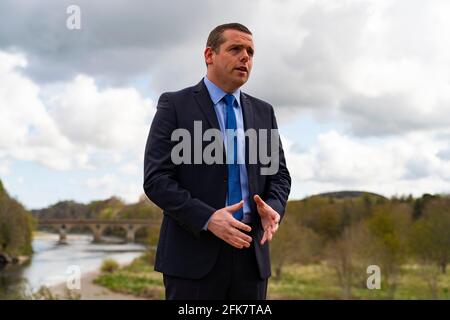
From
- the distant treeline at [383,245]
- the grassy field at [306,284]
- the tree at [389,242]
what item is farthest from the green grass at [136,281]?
the tree at [389,242]

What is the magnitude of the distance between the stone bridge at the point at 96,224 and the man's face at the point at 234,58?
63.7 m

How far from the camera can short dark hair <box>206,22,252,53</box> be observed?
2.82m

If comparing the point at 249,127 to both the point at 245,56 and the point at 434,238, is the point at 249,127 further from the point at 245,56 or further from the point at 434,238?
the point at 434,238

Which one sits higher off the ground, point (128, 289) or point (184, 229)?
point (184, 229)

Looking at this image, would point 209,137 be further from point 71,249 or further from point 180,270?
point 71,249

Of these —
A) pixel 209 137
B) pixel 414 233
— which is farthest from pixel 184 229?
pixel 414 233

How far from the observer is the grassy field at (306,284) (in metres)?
39.6

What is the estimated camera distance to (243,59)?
2799 mm

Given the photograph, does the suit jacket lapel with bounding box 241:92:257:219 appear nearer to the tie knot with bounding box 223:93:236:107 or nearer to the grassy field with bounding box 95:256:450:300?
the tie knot with bounding box 223:93:236:107

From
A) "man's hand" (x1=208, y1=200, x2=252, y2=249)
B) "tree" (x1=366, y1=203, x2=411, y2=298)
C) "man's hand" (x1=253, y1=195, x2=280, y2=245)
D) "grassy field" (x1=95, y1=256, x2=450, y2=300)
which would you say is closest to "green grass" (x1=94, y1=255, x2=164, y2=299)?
"grassy field" (x1=95, y1=256, x2=450, y2=300)

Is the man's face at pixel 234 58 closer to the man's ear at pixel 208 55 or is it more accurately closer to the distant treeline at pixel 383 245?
the man's ear at pixel 208 55
